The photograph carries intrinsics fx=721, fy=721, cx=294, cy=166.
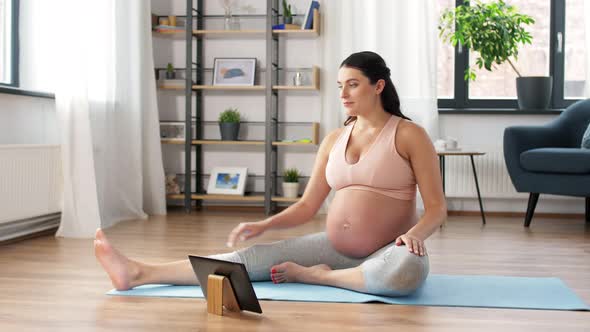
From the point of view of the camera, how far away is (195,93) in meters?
5.33

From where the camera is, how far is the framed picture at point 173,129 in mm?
5242

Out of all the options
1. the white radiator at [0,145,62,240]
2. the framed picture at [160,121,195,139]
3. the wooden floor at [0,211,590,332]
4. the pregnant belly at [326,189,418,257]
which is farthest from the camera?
the framed picture at [160,121,195,139]

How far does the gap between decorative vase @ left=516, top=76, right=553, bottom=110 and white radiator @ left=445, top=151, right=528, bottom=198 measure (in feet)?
1.31

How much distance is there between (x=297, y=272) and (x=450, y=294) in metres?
0.50

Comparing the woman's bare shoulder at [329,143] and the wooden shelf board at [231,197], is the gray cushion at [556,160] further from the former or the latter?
the woman's bare shoulder at [329,143]

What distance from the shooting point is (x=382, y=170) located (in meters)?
2.26

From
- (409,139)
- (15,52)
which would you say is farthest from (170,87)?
(409,139)

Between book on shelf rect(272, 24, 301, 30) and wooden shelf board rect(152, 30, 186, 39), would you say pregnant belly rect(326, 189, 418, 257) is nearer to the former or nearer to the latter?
book on shelf rect(272, 24, 301, 30)

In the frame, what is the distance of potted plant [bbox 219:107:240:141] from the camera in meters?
5.09

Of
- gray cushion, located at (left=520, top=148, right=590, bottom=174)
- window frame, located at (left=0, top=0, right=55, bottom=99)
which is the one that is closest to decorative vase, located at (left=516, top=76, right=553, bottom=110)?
gray cushion, located at (left=520, top=148, right=590, bottom=174)

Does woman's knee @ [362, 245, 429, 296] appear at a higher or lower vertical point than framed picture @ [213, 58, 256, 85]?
lower

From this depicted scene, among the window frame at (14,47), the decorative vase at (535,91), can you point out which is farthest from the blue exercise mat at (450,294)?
the decorative vase at (535,91)

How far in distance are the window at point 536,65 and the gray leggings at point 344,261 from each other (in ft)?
10.3

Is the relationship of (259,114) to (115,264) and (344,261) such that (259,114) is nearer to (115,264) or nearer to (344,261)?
(344,261)
